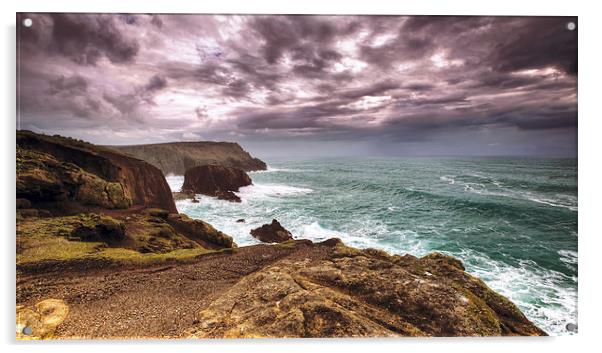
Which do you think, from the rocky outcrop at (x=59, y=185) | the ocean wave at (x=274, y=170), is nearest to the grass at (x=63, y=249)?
the rocky outcrop at (x=59, y=185)

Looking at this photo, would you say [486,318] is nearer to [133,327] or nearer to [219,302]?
[219,302]

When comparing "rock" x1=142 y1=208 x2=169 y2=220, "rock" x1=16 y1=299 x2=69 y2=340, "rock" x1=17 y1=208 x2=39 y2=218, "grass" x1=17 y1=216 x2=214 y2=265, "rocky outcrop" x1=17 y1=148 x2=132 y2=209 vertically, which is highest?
"rocky outcrop" x1=17 y1=148 x2=132 y2=209

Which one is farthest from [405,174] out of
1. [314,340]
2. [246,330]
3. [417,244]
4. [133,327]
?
[133,327]

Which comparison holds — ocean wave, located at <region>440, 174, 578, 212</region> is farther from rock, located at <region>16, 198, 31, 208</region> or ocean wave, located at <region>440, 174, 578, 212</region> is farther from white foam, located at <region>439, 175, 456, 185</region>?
rock, located at <region>16, 198, 31, 208</region>

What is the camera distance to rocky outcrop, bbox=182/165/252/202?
7868 millimetres

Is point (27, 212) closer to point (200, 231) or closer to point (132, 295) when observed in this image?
point (132, 295)

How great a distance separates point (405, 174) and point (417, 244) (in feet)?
6.30

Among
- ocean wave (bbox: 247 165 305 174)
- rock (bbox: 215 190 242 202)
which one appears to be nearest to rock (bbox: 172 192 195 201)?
rock (bbox: 215 190 242 202)

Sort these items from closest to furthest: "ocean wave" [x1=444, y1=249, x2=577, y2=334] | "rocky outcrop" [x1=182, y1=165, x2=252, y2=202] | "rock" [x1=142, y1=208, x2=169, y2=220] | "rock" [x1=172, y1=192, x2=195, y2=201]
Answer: "ocean wave" [x1=444, y1=249, x2=577, y2=334], "rock" [x1=142, y1=208, x2=169, y2=220], "rock" [x1=172, y1=192, x2=195, y2=201], "rocky outcrop" [x1=182, y1=165, x2=252, y2=202]

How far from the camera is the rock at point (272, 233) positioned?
675 cm

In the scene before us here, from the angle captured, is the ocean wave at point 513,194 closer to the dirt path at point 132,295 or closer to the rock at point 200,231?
the dirt path at point 132,295

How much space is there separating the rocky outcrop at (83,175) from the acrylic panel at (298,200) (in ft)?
0.15

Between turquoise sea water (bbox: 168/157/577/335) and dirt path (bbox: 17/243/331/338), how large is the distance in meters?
1.58

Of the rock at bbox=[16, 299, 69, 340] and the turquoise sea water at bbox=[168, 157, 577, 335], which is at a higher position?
the turquoise sea water at bbox=[168, 157, 577, 335]
